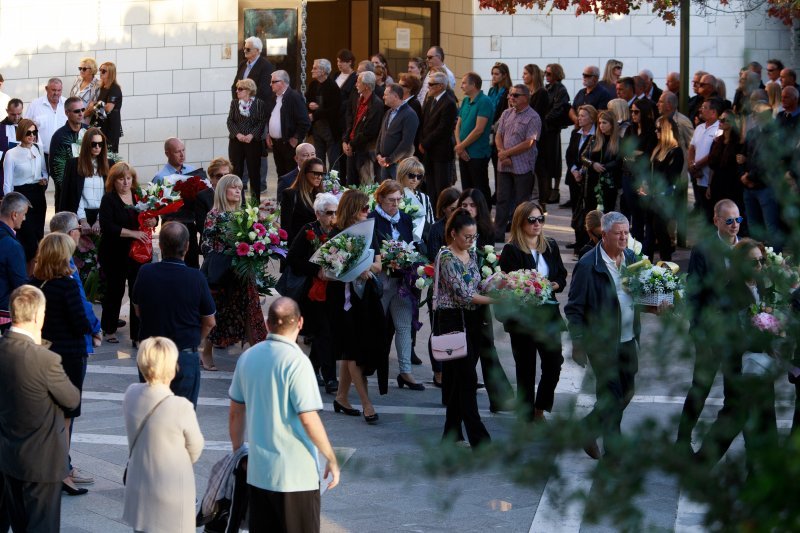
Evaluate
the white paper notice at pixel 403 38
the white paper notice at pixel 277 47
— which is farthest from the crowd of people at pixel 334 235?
the white paper notice at pixel 403 38

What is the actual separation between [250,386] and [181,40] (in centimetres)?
1678

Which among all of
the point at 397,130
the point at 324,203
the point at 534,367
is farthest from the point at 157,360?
the point at 397,130

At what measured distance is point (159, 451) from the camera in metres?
6.71

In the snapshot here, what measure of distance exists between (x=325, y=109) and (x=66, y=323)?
38.7 ft

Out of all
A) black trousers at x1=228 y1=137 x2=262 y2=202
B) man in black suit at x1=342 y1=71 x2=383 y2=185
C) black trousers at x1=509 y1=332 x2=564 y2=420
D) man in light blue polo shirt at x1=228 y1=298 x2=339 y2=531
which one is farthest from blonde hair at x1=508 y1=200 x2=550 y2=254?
black trousers at x1=228 y1=137 x2=262 y2=202

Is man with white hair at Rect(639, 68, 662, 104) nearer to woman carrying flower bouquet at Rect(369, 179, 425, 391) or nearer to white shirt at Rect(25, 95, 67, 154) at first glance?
white shirt at Rect(25, 95, 67, 154)

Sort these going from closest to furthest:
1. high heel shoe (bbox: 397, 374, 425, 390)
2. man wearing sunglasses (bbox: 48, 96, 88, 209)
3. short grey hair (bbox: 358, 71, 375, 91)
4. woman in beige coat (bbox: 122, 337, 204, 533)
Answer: woman in beige coat (bbox: 122, 337, 204, 533), high heel shoe (bbox: 397, 374, 425, 390), man wearing sunglasses (bbox: 48, 96, 88, 209), short grey hair (bbox: 358, 71, 375, 91)

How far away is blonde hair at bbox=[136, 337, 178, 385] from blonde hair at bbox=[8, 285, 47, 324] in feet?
2.49

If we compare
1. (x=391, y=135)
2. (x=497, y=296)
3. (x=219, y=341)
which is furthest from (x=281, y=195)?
(x=497, y=296)

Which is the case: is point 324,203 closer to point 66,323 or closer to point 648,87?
point 66,323

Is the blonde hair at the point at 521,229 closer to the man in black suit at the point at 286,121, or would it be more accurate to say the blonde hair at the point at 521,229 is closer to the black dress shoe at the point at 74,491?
the black dress shoe at the point at 74,491

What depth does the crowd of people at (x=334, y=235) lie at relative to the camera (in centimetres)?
495

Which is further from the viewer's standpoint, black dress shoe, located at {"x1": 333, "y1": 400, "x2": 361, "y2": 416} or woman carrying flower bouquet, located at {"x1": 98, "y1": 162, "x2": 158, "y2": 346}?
woman carrying flower bouquet, located at {"x1": 98, "y1": 162, "x2": 158, "y2": 346}

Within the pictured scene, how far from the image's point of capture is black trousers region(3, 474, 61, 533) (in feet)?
23.8
